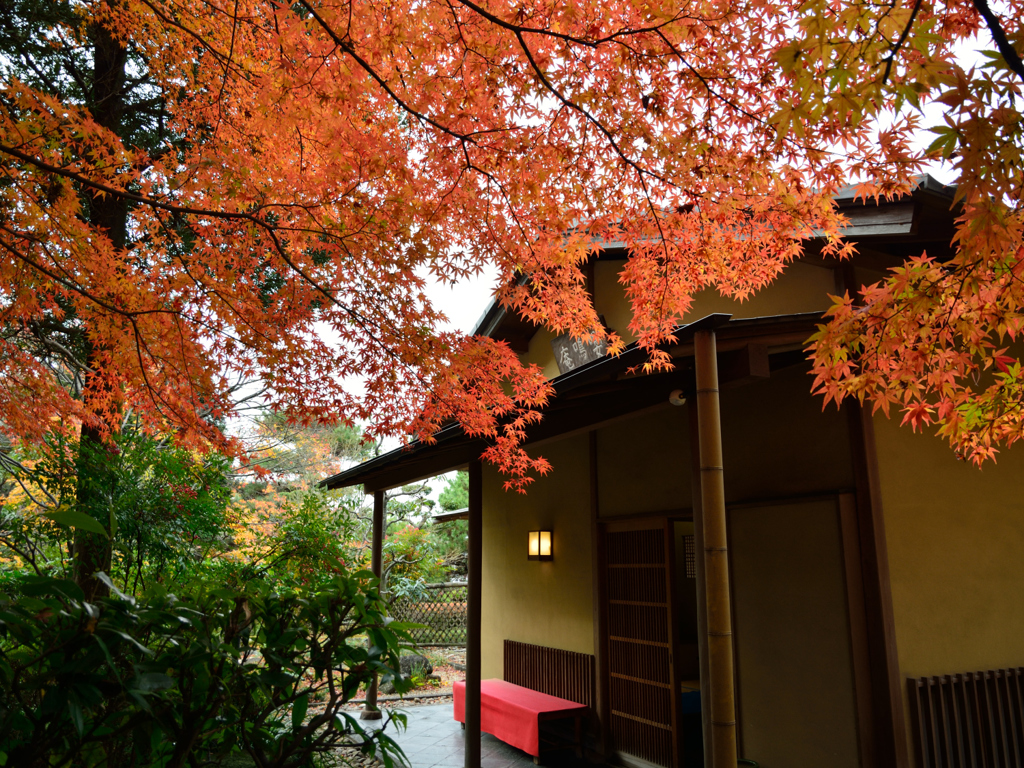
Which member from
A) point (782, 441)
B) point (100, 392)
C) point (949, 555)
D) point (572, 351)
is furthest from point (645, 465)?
point (100, 392)

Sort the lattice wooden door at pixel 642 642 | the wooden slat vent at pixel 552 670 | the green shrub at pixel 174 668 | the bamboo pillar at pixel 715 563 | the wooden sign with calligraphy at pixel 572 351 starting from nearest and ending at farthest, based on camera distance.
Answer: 1. the green shrub at pixel 174 668
2. the bamboo pillar at pixel 715 563
3. the lattice wooden door at pixel 642 642
4. the wooden slat vent at pixel 552 670
5. the wooden sign with calligraphy at pixel 572 351

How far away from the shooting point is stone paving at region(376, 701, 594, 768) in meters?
6.04

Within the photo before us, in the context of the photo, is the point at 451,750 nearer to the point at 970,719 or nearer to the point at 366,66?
the point at 970,719

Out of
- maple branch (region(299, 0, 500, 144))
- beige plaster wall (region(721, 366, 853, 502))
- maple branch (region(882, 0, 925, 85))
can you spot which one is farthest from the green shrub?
beige plaster wall (region(721, 366, 853, 502))

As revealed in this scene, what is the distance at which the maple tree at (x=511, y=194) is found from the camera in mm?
2539

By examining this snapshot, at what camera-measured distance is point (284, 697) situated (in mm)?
1552

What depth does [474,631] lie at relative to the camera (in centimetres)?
609

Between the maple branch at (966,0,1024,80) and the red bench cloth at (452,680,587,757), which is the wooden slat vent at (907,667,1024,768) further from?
the maple branch at (966,0,1024,80)

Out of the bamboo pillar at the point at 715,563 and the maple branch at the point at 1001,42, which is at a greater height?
the maple branch at the point at 1001,42

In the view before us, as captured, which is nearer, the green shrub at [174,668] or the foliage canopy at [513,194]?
the green shrub at [174,668]

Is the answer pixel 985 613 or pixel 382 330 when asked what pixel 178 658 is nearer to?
pixel 382 330

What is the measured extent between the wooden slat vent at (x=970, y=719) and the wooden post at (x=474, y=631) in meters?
3.26

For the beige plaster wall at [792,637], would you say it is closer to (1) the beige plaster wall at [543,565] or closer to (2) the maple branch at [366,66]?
(1) the beige plaster wall at [543,565]

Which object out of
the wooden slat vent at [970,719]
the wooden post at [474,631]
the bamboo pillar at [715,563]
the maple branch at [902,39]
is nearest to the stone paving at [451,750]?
the wooden post at [474,631]
